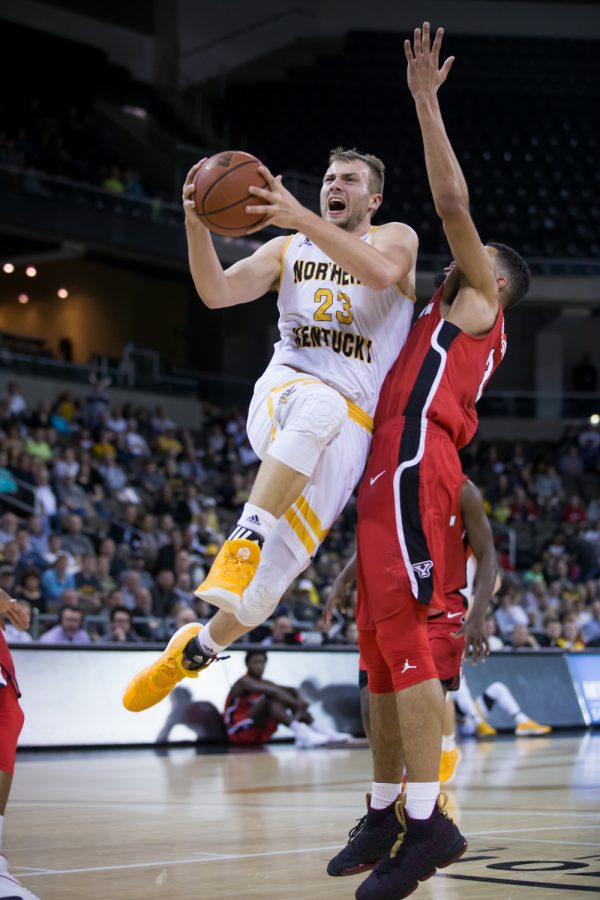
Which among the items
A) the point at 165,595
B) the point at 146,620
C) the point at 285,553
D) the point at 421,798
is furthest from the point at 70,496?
the point at 421,798

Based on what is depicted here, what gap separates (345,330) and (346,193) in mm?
594

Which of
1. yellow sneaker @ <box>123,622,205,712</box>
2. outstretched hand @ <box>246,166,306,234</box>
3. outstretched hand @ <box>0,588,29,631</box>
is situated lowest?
yellow sneaker @ <box>123,622,205,712</box>

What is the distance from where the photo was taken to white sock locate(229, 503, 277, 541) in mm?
4789

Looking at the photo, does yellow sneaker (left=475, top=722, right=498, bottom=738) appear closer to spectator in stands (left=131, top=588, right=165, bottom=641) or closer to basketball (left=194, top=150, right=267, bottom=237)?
spectator in stands (left=131, top=588, right=165, bottom=641)

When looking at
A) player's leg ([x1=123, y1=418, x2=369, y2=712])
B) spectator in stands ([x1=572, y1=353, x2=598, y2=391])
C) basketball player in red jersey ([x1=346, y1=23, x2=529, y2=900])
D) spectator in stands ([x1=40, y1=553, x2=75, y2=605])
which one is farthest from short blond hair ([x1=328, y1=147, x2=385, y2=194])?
spectator in stands ([x1=572, y1=353, x2=598, y2=391])

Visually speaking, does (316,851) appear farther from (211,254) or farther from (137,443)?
(137,443)

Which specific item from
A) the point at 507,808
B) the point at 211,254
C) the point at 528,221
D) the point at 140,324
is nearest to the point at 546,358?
the point at 528,221

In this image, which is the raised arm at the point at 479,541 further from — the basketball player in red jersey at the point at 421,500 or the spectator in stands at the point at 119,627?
the spectator in stands at the point at 119,627

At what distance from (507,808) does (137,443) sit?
14369mm

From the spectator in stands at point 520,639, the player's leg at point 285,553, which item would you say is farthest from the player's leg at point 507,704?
the player's leg at point 285,553

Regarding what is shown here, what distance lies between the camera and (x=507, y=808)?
738 centimetres

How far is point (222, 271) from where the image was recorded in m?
5.27

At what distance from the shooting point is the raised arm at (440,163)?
4660mm

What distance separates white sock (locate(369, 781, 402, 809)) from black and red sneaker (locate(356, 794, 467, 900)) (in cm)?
40
